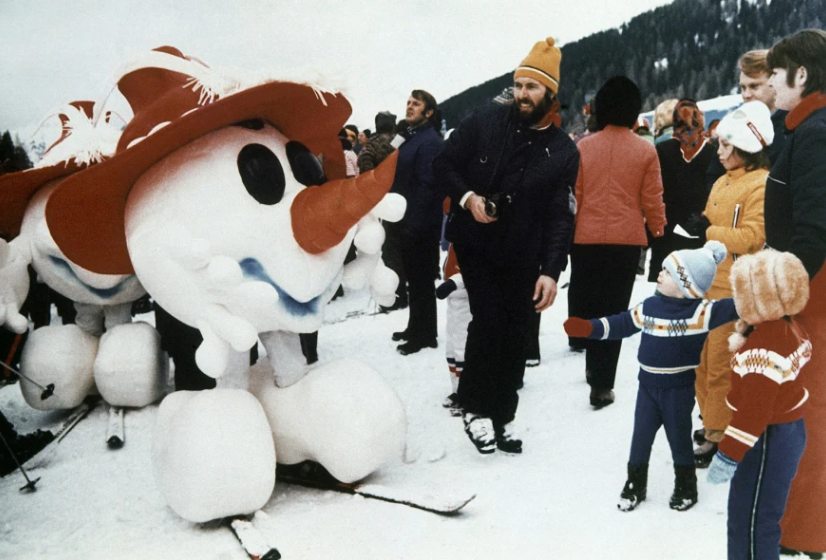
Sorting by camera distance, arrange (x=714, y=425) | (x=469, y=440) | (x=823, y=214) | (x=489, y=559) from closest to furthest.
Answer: (x=823, y=214) → (x=489, y=559) → (x=714, y=425) → (x=469, y=440)

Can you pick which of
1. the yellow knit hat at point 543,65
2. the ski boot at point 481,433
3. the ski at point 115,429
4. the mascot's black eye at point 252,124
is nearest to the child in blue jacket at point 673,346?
the ski boot at point 481,433

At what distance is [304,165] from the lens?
257 cm

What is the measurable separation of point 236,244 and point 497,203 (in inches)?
44.3

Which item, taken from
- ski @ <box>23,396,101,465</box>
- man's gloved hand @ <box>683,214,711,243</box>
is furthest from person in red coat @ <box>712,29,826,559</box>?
ski @ <box>23,396,101,465</box>

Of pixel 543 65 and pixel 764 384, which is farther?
pixel 543 65

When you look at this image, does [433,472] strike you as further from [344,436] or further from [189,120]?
[189,120]

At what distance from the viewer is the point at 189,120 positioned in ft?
7.34

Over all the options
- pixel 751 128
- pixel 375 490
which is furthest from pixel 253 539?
pixel 751 128

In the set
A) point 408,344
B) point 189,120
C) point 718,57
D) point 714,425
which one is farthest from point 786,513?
point 718,57

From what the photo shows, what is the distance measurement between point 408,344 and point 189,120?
3082mm

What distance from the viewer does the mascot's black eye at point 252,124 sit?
2486 millimetres

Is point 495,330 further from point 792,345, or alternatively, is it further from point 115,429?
point 115,429

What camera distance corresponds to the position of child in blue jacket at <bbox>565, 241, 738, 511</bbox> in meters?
2.28

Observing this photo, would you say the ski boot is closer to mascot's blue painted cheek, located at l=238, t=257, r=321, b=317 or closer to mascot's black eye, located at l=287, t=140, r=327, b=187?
mascot's blue painted cheek, located at l=238, t=257, r=321, b=317
